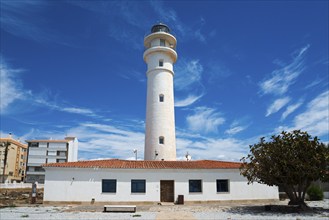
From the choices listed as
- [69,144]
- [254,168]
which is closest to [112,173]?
[254,168]

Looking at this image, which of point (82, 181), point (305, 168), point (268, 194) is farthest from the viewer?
point (268, 194)

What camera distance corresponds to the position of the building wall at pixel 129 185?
2177 cm

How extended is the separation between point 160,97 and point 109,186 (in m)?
10.2

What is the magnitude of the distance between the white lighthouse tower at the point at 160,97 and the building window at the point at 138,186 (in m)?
4.79

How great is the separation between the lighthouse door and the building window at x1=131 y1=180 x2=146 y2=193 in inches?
55.7

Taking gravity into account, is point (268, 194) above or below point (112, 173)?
below

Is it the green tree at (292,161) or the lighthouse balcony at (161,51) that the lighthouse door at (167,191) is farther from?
the lighthouse balcony at (161,51)

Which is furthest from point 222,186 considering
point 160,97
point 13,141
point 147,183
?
point 13,141

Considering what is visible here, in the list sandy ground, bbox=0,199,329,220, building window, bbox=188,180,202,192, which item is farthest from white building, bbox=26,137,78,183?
sandy ground, bbox=0,199,329,220

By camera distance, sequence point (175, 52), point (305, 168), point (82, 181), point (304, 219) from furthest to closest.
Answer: point (175, 52)
point (82, 181)
point (305, 168)
point (304, 219)

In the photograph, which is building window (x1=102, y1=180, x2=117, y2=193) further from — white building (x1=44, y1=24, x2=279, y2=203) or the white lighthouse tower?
the white lighthouse tower

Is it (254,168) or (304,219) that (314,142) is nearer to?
(254,168)

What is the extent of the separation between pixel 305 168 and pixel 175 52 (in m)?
18.0

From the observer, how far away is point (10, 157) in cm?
7069
